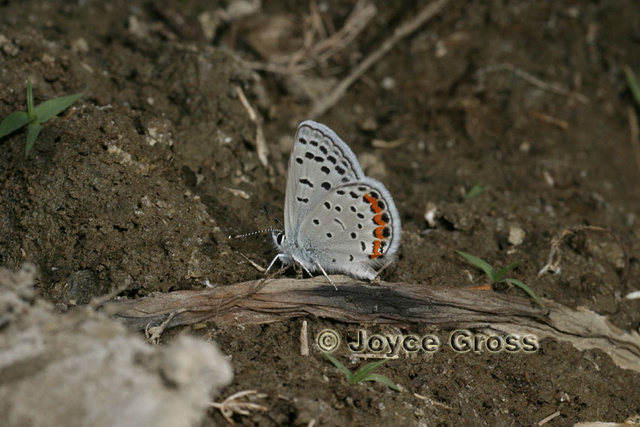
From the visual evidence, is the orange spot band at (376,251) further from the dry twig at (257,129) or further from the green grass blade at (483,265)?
the dry twig at (257,129)

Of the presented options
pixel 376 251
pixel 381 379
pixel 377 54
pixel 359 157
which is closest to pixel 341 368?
pixel 381 379

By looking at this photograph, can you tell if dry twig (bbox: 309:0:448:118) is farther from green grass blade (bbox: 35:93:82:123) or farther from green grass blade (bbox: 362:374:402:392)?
green grass blade (bbox: 362:374:402:392)

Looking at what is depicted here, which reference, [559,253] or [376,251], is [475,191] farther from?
[376,251]

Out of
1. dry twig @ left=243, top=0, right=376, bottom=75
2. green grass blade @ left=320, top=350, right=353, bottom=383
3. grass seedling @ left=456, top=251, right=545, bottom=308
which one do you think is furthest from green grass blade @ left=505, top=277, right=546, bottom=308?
dry twig @ left=243, top=0, right=376, bottom=75

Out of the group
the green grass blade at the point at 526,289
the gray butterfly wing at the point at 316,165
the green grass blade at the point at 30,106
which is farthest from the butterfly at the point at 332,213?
the green grass blade at the point at 30,106


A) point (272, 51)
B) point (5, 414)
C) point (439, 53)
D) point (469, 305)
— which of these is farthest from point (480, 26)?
point (5, 414)

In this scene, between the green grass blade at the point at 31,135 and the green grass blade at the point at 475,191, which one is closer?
the green grass blade at the point at 31,135

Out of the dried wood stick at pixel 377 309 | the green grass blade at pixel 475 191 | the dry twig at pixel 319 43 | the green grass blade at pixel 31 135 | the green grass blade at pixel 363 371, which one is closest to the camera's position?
the green grass blade at pixel 363 371
